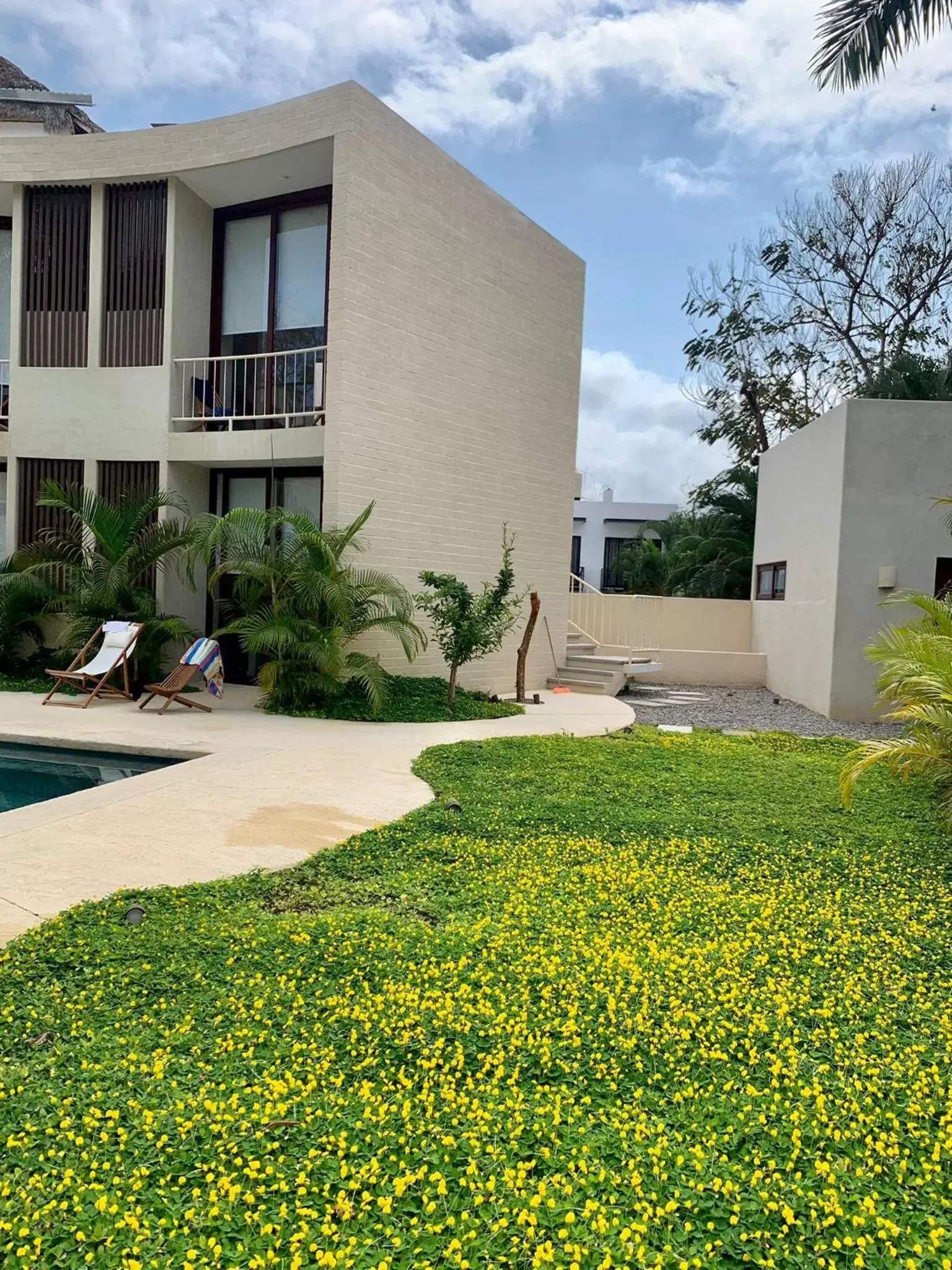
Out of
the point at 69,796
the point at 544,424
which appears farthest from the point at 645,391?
the point at 69,796

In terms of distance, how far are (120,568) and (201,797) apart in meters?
5.51

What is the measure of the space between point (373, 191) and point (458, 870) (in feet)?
27.8

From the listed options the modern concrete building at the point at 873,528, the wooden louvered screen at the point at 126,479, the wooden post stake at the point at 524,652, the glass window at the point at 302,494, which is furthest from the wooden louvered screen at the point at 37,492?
the modern concrete building at the point at 873,528

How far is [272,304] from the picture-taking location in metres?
12.2

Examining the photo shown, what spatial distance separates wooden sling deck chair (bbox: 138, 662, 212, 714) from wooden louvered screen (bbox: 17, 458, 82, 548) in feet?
11.9

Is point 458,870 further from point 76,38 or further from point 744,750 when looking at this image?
point 76,38

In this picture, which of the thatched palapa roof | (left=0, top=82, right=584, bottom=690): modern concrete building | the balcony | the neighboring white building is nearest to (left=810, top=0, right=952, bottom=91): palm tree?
(left=0, top=82, right=584, bottom=690): modern concrete building

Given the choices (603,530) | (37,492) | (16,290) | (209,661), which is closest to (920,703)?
(209,661)

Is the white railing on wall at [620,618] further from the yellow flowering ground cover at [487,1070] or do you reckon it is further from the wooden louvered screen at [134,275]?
the yellow flowering ground cover at [487,1070]

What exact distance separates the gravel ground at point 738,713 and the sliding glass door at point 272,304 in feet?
20.5

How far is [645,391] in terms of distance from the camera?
94.8 ft

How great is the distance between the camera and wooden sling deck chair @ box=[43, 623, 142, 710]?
33.3 ft

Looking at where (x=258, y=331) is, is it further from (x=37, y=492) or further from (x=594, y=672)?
(x=594, y=672)

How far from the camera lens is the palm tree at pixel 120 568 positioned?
10828 mm
